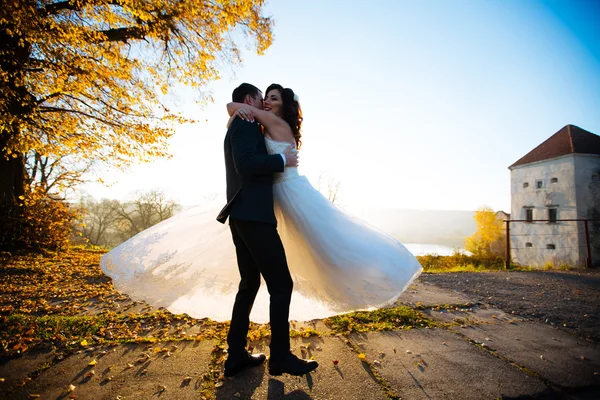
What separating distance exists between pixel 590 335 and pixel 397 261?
2584 mm

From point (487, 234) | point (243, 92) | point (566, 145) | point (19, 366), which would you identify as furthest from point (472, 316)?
point (487, 234)

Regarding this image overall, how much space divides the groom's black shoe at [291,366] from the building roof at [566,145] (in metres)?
33.8

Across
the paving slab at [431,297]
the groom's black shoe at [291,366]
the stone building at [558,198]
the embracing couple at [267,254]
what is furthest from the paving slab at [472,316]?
the stone building at [558,198]

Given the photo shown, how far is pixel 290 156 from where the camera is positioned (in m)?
2.40

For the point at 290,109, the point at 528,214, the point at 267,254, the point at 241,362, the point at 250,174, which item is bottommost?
the point at 241,362

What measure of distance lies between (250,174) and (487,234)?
192ft

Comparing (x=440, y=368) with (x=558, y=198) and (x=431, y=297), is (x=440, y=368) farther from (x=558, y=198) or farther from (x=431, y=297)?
(x=558, y=198)

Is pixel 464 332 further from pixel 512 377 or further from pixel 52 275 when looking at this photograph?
pixel 52 275

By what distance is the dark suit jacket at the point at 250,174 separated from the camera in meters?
2.08

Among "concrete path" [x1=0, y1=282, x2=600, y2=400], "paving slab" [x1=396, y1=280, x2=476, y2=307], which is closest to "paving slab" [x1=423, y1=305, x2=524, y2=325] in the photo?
"paving slab" [x1=396, y1=280, x2=476, y2=307]

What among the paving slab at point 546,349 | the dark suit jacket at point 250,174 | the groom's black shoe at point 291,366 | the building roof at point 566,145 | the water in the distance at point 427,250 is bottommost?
the water in the distance at point 427,250

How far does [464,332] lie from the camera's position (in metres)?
3.10

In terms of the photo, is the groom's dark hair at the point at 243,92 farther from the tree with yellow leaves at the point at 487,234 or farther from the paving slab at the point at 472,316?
the tree with yellow leaves at the point at 487,234

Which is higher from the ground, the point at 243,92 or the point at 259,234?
the point at 243,92
